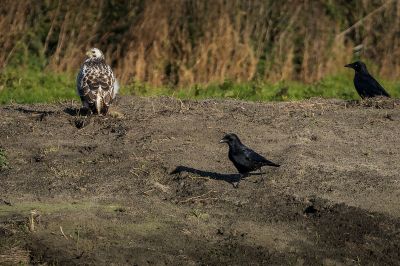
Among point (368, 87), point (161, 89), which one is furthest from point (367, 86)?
point (161, 89)

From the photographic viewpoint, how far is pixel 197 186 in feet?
34.0

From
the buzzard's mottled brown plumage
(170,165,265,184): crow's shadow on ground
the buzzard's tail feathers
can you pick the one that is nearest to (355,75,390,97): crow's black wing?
the buzzard's mottled brown plumage

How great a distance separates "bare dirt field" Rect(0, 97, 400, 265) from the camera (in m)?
8.70

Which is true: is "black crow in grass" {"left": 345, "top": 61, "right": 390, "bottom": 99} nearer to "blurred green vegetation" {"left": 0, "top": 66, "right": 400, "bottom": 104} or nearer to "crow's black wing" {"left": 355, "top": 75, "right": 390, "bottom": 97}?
"crow's black wing" {"left": 355, "top": 75, "right": 390, "bottom": 97}

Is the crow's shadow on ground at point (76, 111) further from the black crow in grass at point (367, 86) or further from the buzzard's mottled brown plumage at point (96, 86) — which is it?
the black crow in grass at point (367, 86)

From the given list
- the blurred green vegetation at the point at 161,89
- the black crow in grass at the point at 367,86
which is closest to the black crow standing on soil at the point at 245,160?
the black crow in grass at the point at 367,86

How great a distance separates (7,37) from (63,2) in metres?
1.35

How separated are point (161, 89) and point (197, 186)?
7.03 m

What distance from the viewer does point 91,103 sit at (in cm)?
1344

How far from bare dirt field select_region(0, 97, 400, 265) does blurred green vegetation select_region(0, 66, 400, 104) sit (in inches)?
84.9

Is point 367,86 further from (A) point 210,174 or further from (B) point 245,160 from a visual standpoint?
(B) point 245,160

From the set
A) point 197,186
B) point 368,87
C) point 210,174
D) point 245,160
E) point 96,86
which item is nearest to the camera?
point 197,186

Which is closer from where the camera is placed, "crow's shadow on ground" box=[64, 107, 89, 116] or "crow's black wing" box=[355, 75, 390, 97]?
"crow's shadow on ground" box=[64, 107, 89, 116]

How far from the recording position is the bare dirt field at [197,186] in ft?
28.6
